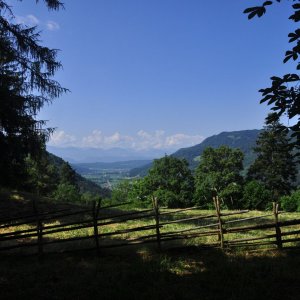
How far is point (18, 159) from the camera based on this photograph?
Result: 60.7ft

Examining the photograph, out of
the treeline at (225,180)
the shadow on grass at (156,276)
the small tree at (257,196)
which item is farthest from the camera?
the treeline at (225,180)

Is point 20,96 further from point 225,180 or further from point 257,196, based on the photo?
point 225,180

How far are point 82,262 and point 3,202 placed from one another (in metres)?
12.3

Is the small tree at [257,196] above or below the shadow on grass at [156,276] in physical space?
below

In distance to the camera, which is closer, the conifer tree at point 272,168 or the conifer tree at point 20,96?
Answer: the conifer tree at point 20,96

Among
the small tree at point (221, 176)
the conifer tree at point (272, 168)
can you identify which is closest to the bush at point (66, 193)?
the small tree at point (221, 176)

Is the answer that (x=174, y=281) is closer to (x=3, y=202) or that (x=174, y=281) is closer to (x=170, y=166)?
(x=3, y=202)

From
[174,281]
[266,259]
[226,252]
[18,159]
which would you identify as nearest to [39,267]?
[174,281]

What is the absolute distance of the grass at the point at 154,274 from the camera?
7473 mm

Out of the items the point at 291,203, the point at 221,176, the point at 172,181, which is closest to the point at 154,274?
the point at 291,203

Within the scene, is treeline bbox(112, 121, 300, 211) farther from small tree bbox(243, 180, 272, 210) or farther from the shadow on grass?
the shadow on grass

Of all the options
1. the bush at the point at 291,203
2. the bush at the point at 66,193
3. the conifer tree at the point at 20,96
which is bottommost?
the bush at the point at 291,203

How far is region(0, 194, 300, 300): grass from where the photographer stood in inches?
294

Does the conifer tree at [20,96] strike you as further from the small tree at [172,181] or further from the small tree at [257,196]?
the small tree at [172,181]
